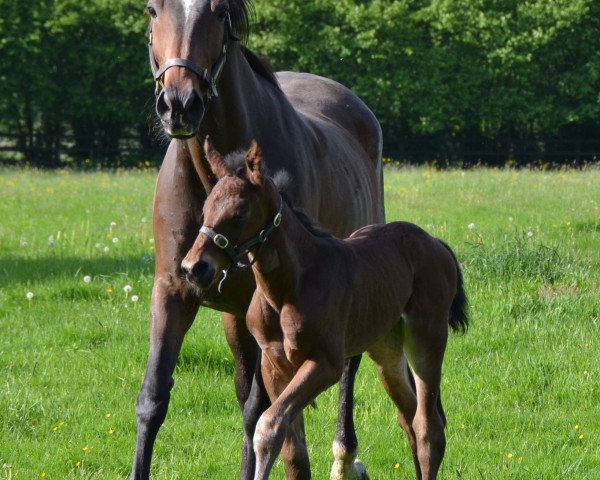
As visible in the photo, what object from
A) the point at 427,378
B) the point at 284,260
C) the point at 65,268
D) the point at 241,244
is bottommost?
the point at 65,268

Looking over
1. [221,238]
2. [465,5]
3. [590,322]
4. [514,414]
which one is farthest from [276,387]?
[465,5]

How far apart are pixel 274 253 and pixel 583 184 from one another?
1501 cm

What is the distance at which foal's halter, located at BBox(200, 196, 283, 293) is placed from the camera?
328 centimetres

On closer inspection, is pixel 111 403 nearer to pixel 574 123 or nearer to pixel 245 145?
pixel 245 145

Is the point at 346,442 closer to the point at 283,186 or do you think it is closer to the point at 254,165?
the point at 283,186

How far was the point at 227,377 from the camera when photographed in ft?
21.4

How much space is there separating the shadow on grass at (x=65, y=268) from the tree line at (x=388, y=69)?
19915mm

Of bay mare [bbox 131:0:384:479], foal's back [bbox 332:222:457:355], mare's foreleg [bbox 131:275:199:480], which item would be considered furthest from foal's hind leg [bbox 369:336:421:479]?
mare's foreleg [bbox 131:275:199:480]

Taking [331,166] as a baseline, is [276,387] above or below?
below

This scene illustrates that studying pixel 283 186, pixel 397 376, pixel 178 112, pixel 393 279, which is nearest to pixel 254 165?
pixel 283 186

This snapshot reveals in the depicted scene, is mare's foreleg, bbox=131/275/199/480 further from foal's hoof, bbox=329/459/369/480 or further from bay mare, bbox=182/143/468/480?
foal's hoof, bbox=329/459/369/480

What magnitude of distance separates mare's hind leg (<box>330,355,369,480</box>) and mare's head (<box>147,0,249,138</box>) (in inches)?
79.4

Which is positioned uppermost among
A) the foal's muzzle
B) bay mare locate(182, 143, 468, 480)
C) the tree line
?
the foal's muzzle

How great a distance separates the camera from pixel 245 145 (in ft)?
15.0
